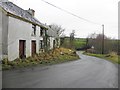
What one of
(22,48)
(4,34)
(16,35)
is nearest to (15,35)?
(16,35)

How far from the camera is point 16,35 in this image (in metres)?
22.1

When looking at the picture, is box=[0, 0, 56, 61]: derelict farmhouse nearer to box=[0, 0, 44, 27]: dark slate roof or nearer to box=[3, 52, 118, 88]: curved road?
box=[0, 0, 44, 27]: dark slate roof

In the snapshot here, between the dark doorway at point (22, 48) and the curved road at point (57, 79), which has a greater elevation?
the dark doorway at point (22, 48)

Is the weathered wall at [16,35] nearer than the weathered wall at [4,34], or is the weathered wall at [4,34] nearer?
the weathered wall at [4,34]

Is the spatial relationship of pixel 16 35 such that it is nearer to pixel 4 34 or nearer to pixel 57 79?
pixel 4 34

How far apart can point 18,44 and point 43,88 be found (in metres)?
13.7

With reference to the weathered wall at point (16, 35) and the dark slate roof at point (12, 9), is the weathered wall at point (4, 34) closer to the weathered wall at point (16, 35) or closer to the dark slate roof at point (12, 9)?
the weathered wall at point (16, 35)

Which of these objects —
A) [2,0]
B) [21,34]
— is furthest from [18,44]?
[2,0]

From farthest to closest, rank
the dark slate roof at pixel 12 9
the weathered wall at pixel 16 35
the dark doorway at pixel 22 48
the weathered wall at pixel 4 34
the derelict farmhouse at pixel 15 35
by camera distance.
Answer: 1. the dark doorway at pixel 22 48
2. the dark slate roof at pixel 12 9
3. the weathered wall at pixel 16 35
4. the derelict farmhouse at pixel 15 35
5. the weathered wall at pixel 4 34

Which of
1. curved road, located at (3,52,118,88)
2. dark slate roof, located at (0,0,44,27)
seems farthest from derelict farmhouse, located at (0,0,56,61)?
curved road, located at (3,52,118,88)

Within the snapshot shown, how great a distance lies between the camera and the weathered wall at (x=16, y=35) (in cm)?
2072

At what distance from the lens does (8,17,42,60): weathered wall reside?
20.7m

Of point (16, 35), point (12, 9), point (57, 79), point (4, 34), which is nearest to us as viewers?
point (57, 79)

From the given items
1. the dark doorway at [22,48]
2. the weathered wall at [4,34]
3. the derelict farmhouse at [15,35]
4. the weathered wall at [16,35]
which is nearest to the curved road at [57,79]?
the weathered wall at [4,34]
